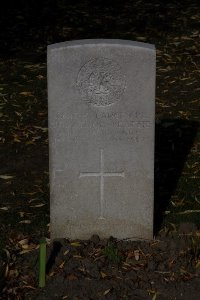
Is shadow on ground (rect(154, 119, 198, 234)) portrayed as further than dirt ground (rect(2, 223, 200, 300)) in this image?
Yes

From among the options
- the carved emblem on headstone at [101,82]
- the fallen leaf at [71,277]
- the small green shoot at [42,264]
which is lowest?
the fallen leaf at [71,277]

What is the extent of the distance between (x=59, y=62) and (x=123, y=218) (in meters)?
1.33

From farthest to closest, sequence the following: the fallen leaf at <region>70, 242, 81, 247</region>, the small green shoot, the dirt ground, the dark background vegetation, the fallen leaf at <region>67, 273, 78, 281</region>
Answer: the dark background vegetation → the fallen leaf at <region>70, 242, 81, 247</region> → the fallen leaf at <region>67, 273, 78, 281</region> → the dirt ground → the small green shoot

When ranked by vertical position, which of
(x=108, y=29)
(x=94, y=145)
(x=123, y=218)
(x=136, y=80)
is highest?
(x=108, y=29)

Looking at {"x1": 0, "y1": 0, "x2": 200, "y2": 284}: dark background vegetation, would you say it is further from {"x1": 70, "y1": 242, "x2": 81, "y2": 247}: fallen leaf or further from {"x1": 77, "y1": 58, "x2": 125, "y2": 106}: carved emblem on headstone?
{"x1": 77, "y1": 58, "x2": 125, "y2": 106}: carved emblem on headstone

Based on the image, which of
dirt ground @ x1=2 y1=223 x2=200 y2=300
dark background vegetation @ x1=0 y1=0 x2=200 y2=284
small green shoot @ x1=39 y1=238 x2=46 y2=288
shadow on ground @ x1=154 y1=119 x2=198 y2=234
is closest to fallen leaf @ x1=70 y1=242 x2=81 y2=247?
dirt ground @ x1=2 y1=223 x2=200 y2=300

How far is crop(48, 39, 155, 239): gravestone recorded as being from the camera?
5258 millimetres

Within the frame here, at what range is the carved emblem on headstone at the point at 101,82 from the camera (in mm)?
5281

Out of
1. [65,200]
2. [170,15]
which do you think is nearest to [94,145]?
[65,200]

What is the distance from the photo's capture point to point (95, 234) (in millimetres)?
5777

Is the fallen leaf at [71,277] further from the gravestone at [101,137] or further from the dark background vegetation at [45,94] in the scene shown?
the dark background vegetation at [45,94]

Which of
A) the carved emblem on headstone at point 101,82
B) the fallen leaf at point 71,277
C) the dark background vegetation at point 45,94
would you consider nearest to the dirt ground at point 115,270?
the fallen leaf at point 71,277

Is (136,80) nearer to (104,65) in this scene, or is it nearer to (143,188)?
(104,65)

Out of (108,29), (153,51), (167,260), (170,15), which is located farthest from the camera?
(170,15)
